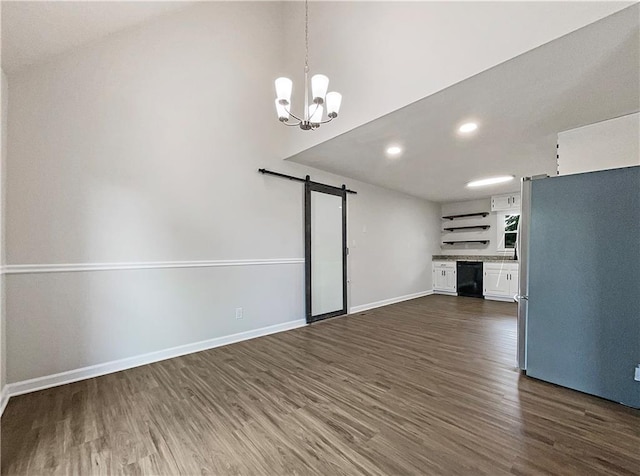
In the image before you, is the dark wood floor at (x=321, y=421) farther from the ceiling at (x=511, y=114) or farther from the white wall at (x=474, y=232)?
the white wall at (x=474, y=232)

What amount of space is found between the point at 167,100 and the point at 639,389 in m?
4.96

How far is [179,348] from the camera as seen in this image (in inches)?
126

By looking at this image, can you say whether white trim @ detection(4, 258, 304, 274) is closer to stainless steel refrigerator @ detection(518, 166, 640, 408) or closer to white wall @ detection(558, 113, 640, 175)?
stainless steel refrigerator @ detection(518, 166, 640, 408)

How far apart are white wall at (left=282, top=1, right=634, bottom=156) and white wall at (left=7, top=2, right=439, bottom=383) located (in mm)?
795

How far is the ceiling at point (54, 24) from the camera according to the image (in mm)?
1851

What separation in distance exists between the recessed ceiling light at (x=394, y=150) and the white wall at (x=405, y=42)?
2.62 ft

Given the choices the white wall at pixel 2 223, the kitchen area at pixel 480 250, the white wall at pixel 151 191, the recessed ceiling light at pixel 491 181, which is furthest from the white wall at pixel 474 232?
the white wall at pixel 2 223

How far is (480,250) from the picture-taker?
732cm

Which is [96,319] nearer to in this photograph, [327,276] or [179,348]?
[179,348]

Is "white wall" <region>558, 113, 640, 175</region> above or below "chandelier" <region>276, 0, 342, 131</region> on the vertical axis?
below

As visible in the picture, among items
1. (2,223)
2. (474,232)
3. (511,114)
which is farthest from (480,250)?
(2,223)

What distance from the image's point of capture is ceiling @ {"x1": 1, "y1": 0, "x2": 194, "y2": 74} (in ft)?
6.07

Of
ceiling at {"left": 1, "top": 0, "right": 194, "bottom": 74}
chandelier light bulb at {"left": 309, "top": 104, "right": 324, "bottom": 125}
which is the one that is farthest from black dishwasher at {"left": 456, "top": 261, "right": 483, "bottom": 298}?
ceiling at {"left": 1, "top": 0, "right": 194, "bottom": 74}

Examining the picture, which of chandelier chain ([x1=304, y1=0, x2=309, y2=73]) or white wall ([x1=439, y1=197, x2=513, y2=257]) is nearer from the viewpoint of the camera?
chandelier chain ([x1=304, y1=0, x2=309, y2=73])
